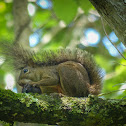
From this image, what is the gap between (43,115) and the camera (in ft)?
8.86

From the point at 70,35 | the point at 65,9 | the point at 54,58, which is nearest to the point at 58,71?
the point at 54,58

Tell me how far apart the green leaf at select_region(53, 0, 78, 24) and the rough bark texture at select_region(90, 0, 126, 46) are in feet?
6.00

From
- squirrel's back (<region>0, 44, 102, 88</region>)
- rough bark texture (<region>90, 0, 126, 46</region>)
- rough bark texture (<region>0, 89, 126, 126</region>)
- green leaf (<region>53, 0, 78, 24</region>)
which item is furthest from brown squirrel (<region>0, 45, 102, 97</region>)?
rough bark texture (<region>90, 0, 126, 46</region>)

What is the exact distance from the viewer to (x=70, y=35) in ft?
26.1

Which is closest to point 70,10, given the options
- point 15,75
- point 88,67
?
point 88,67

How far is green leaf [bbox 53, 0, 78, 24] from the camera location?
4.34m

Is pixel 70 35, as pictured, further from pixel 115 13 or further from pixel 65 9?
pixel 115 13

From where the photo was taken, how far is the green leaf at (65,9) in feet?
14.3

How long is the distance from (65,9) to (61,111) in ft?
7.61

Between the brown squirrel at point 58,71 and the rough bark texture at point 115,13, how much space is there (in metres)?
1.80

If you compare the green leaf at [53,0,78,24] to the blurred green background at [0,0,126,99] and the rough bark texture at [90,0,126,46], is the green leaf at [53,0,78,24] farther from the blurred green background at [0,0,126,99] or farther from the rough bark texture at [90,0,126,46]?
the rough bark texture at [90,0,126,46]

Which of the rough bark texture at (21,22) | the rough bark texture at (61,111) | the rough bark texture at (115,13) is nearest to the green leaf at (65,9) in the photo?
the rough bark texture at (21,22)

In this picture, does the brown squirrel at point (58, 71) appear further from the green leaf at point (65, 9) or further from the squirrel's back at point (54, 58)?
the green leaf at point (65, 9)

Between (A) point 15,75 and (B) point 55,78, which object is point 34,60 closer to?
(A) point 15,75
